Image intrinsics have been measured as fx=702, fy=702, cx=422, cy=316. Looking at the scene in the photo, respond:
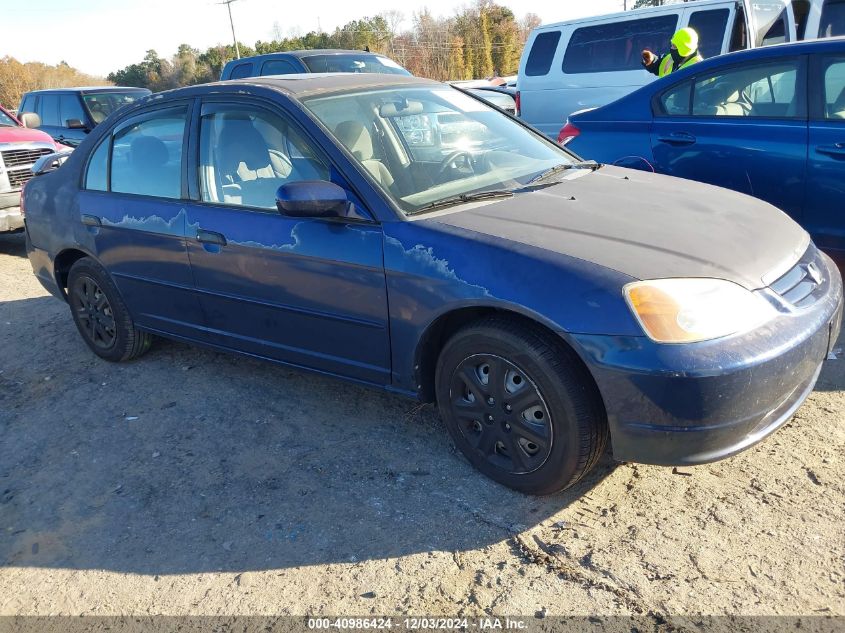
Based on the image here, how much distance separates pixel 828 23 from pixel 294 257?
7.81m

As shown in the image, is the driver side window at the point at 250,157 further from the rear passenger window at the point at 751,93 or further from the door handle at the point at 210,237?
the rear passenger window at the point at 751,93

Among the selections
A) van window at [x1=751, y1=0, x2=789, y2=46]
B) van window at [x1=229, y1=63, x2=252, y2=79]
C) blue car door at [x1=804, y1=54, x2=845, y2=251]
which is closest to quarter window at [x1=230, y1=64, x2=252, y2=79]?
van window at [x1=229, y1=63, x2=252, y2=79]

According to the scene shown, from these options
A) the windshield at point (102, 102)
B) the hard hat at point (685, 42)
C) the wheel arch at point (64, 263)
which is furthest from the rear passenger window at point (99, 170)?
the windshield at point (102, 102)

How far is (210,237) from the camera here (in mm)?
3645

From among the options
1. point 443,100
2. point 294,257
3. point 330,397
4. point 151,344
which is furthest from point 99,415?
point 443,100

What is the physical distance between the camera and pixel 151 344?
479 cm

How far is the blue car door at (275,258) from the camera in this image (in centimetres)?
316

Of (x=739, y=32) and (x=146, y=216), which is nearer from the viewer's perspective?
(x=146, y=216)

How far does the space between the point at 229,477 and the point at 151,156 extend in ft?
6.58

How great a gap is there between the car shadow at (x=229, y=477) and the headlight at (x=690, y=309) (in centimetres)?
88

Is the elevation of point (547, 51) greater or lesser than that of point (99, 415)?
greater

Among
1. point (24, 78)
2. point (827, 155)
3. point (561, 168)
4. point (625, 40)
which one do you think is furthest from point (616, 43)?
point (24, 78)

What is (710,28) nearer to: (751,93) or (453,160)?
(751,93)

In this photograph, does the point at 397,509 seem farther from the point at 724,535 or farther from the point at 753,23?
the point at 753,23
